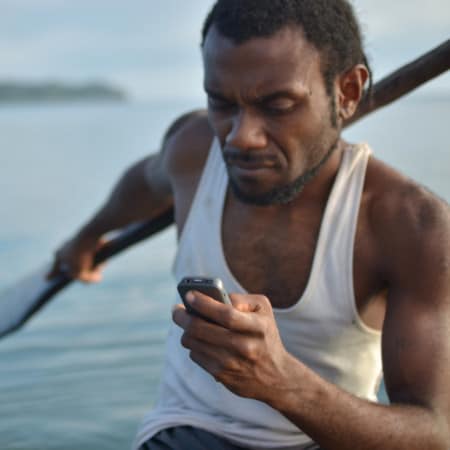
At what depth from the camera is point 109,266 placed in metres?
7.70

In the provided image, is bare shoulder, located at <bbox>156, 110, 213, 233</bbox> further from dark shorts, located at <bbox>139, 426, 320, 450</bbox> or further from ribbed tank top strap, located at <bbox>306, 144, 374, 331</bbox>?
dark shorts, located at <bbox>139, 426, 320, 450</bbox>

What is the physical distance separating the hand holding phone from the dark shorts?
905mm

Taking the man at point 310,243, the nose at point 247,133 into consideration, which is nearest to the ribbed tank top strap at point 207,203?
the man at point 310,243

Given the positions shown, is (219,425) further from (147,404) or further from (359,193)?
(147,404)

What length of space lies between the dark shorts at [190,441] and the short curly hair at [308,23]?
40.3 inches

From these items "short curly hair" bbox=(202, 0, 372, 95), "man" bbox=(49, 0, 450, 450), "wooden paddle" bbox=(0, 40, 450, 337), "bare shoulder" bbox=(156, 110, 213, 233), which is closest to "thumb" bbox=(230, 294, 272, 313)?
"man" bbox=(49, 0, 450, 450)

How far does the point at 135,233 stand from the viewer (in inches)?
180

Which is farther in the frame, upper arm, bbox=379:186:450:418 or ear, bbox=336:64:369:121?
ear, bbox=336:64:369:121

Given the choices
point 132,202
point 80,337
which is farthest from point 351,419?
point 80,337

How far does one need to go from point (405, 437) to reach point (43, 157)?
15012mm

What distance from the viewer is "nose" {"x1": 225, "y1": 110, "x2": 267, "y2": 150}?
9.37 ft

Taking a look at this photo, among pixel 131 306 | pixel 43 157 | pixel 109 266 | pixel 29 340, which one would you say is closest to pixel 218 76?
pixel 29 340

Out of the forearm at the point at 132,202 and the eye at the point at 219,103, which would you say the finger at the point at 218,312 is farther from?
the forearm at the point at 132,202

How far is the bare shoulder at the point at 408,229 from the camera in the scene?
9.09ft
